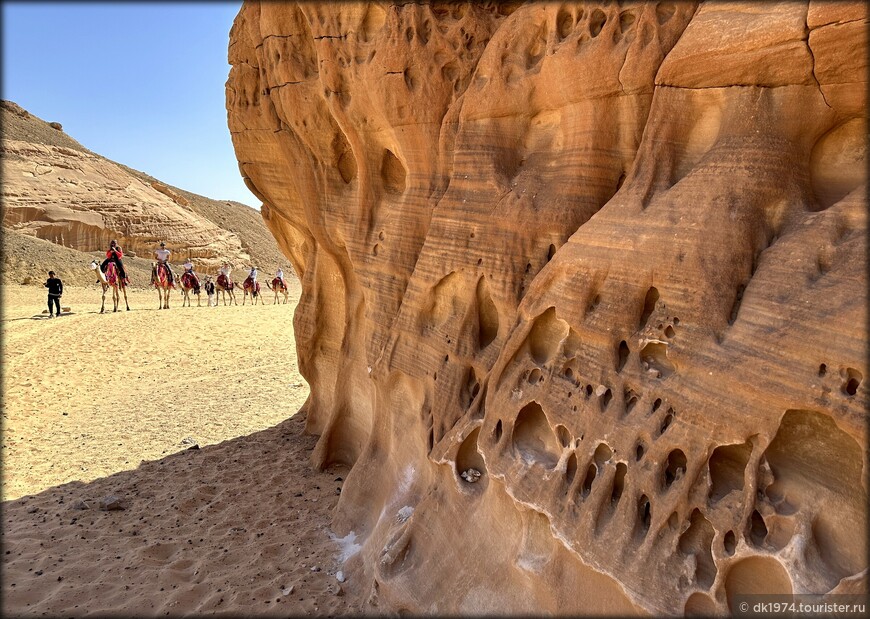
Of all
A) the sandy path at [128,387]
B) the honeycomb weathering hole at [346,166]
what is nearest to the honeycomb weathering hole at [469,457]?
the honeycomb weathering hole at [346,166]

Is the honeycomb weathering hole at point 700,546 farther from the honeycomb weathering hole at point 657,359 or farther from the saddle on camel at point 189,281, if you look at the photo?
the saddle on camel at point 189,281

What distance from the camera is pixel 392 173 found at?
6051mm

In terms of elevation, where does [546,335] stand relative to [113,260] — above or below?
above

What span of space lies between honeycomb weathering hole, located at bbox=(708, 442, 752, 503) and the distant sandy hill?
27523 mm

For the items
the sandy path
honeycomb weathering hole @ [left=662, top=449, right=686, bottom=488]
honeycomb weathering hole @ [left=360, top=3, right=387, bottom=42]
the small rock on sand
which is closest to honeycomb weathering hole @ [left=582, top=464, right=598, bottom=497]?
honeycomb weathering hole @ [left=662, top=449, right=686, bottom=488]

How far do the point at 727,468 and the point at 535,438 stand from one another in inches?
45.2

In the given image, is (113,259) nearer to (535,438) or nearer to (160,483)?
(160,483)

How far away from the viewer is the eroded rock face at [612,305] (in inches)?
99.0

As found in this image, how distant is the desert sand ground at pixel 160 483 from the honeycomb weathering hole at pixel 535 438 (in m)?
1.90

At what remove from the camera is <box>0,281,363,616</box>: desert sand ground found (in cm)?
465

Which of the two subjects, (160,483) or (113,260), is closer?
(160,483)

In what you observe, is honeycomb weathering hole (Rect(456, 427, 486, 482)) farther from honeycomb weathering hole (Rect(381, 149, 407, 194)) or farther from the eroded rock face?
honeycomb weathering hole (Rect(381, 149, 407, 194))

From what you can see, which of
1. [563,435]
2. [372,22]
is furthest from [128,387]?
[563,435]

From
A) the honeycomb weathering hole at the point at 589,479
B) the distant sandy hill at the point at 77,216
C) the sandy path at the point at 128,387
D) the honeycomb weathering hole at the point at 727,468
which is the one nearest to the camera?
the honeycomb weathering hole at the point at 727,468
